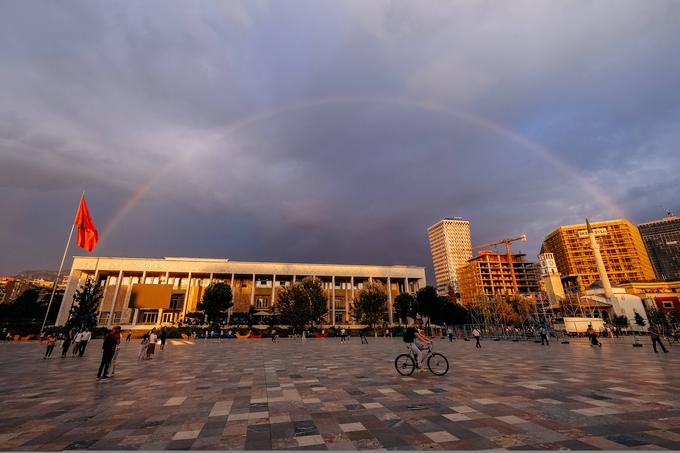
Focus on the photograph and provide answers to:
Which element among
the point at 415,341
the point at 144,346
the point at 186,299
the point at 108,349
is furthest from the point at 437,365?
the point at 186,299

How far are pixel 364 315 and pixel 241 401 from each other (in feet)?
183

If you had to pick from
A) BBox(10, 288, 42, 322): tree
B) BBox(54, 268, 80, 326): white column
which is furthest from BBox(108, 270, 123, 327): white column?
BBox(10, 288, 42, 322): tree

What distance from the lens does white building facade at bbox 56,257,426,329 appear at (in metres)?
76.3

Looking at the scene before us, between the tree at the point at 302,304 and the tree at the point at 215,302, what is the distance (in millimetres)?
13621

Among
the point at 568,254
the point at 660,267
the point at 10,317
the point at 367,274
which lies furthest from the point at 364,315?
the point at 660,267

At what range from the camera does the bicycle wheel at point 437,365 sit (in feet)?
39.3

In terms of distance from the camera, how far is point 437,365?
1220cm

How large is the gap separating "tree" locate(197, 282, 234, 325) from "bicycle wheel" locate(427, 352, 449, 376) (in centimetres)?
6075

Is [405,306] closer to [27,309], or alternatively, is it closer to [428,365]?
[428,365]

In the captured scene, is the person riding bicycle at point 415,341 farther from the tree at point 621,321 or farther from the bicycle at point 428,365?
the tree at point 621,321

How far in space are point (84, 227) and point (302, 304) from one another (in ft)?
115

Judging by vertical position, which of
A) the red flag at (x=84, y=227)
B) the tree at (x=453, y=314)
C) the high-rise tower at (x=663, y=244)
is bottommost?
the tree at (x=453, y=314)

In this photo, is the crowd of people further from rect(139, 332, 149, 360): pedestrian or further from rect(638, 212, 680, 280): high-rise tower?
rect(638, 212, 680, 280): high-rise tower

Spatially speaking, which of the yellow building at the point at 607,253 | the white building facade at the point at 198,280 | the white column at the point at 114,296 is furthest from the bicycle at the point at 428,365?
the yellow building at the point at 607,253
